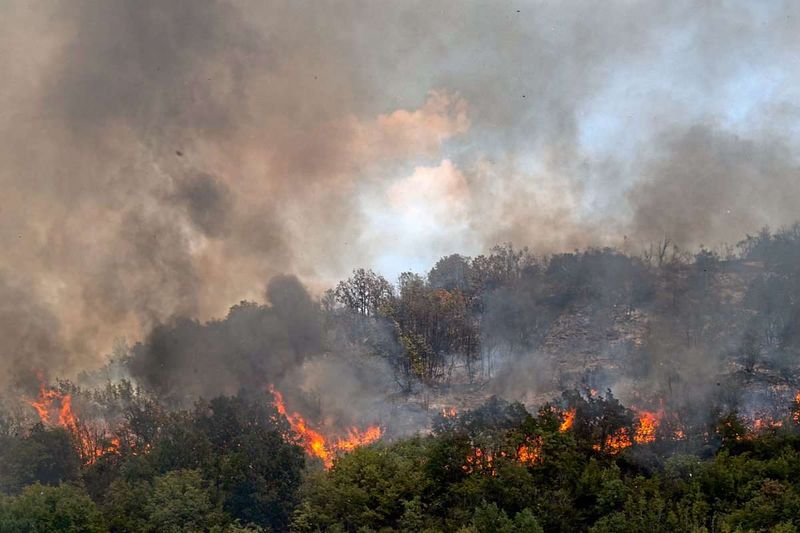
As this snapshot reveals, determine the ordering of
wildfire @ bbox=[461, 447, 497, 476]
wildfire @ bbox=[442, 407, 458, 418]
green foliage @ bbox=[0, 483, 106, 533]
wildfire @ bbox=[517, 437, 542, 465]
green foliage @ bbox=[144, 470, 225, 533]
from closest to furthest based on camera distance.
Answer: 1. green foliage @ bbox=[0, 483, 106, 533]
2. green foliage @ bbox=[144, 470, 225, 533]
3. wildfire @ bbox=[461, 447, 497, 476]
4. wildfire @ bbox=[517, 437, 542, 465]
5. wildfire @ bbox=[442, 407, 458, 418]

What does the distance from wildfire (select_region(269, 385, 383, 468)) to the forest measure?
236mm

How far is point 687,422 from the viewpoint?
179 feet

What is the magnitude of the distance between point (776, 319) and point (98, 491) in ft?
201

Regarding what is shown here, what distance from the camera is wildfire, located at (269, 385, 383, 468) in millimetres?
63656

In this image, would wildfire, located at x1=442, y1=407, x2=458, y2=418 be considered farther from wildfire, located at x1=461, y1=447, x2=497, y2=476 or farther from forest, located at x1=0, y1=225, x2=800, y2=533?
wildfire, located at x1=461, y1=447, x2=497, y2=476

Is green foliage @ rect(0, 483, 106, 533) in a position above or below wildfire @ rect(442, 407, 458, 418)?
below

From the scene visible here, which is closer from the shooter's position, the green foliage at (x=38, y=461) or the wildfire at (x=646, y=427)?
the wildfire at (x=646, y=427)

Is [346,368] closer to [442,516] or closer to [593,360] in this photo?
[593,360]

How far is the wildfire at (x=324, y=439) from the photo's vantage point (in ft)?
209

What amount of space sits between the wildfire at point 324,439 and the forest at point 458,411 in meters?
0.24

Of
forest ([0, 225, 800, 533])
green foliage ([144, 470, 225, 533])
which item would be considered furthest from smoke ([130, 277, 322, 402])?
green foliage ([144, 470, 225, 533])

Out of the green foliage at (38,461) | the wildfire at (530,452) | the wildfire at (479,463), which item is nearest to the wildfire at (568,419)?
the wildfire at (530,452)

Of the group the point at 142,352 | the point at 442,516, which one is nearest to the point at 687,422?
the point at 442,516

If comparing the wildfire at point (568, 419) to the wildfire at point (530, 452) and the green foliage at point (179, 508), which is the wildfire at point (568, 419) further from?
the green foliage at point (179, 508)
